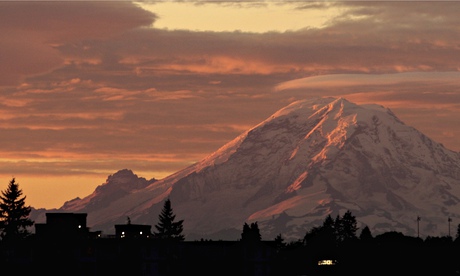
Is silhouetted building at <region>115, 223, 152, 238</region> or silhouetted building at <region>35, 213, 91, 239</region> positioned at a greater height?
silhouetted building at <region>115, 223, 152, 238</region>

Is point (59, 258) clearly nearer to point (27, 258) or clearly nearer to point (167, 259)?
point (27, 258)

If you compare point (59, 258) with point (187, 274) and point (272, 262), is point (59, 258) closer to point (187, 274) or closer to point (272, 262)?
point (187, 274)

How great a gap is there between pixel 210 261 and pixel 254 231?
792cm

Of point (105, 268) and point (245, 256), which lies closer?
point (105, 268)

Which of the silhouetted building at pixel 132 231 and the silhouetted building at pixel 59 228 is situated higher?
the silhouetted building at pixel 132 231

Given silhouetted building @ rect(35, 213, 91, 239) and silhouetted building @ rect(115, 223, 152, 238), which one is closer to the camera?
silhouetted building @ rect(35, 213, 91, 239)

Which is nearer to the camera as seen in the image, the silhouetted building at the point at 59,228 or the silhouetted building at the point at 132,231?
the silhouetted building at the point at 59,228

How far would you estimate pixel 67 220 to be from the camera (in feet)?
576

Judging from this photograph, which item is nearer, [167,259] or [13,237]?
[167,259]

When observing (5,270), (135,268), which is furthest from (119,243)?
(5,270)

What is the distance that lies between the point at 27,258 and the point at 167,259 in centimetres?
2002

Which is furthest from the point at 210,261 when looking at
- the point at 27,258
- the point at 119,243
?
the point at 27,258

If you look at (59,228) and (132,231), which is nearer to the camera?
(59,228)

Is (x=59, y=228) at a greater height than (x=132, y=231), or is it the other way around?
(x=132, y=231)
